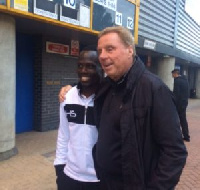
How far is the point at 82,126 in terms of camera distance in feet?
6.61

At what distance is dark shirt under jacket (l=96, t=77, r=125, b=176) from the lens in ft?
5.30

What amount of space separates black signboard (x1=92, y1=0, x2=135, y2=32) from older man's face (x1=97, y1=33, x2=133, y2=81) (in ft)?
16.1

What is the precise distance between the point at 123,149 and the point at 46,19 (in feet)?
13.3

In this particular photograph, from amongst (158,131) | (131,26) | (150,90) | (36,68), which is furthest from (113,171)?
(131,26)

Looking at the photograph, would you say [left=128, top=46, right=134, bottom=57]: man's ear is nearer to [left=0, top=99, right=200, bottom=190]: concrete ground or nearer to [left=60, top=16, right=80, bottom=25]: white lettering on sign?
[left=0, top=99, right=200, bottom=190]: concrete ground

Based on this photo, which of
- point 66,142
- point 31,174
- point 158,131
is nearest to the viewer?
point 158,131

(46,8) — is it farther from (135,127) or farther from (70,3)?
(135,127)

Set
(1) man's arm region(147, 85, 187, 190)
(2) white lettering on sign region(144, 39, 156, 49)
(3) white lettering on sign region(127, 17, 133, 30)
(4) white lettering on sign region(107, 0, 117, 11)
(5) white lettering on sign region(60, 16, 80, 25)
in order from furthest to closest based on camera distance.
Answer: (2) white lettering on sign region(144, 39, 156, 49) < (3) white lettering on sign region(127, 17, 133, 30) < (4) white lettering on sign region(107, 0, 117, 11) < (5) white lettering on sign region(60, 16, 80, 25) < (1) man's arm region(147, 85, 187, 190)

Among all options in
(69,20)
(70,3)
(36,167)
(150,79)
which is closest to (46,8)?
(69,20)

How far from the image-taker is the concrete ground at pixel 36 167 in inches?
154

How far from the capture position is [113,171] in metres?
1.67

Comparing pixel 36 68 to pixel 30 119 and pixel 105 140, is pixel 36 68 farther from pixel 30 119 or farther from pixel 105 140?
pixel 105 140

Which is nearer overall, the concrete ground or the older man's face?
the older man's face

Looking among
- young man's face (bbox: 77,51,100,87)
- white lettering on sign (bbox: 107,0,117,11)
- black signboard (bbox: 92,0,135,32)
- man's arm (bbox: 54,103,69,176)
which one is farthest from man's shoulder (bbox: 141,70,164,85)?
white lettering on sign (bbox: 107,0,117,11)
